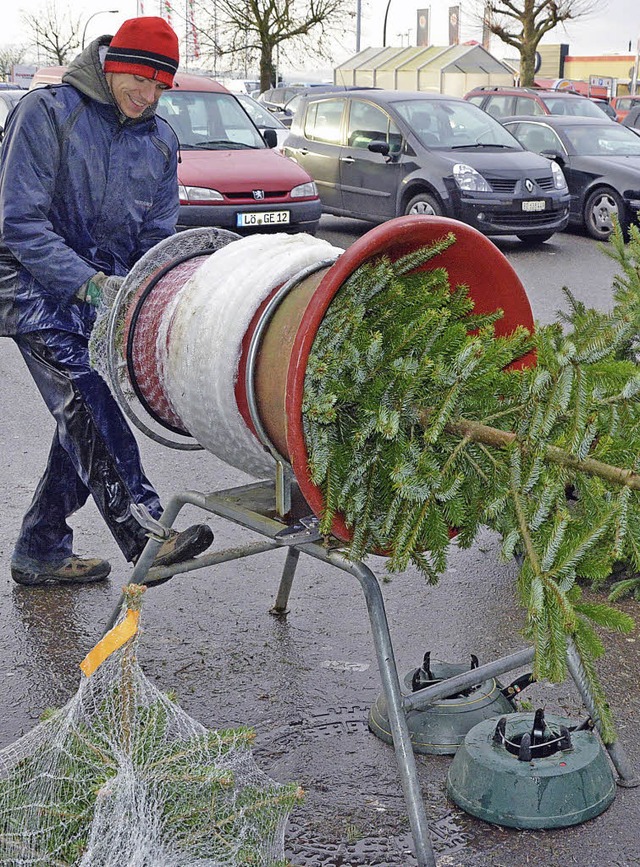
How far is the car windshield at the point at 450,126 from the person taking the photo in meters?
13.1

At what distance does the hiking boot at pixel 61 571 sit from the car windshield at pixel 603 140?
1152cm

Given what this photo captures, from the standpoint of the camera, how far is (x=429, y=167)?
41.4 ft

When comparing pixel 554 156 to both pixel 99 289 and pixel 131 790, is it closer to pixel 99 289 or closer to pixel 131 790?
pixel 99 289

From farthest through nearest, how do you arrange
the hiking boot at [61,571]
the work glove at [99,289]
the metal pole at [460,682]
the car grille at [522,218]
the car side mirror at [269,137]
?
the car side mirror at [269,137] → the car grille at [522,218] → the hiking boot at [61,571] → the work glove at [99,289] → the metal pole at [460,682]

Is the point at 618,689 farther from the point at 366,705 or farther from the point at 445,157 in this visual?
the point at 445,157

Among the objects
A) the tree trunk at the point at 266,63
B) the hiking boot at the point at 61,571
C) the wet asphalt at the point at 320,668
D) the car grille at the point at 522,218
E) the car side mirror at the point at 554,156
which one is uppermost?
the tree trunk at the point at 266,63

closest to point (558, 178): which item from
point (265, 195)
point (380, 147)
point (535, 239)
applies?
point (535, 239)

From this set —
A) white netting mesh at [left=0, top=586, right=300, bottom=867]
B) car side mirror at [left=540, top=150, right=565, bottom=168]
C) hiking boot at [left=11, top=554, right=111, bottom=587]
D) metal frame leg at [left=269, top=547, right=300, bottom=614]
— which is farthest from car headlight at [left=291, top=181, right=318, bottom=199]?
white netting mesh at [left=0, top=586, right=300, bottom=867]

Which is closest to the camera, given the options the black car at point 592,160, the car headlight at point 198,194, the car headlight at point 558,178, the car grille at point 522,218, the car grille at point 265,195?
the car headlight at point 198,194

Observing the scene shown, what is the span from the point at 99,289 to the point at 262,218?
8.77 m

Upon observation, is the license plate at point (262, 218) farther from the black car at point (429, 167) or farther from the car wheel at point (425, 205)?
the black car at point (429, 167)

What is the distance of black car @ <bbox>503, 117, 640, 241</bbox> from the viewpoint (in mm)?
13508

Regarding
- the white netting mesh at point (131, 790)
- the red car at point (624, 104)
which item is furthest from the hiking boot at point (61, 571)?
the red car at point (624, 104)

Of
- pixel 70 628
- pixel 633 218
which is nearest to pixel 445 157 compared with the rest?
pixel 633 218
